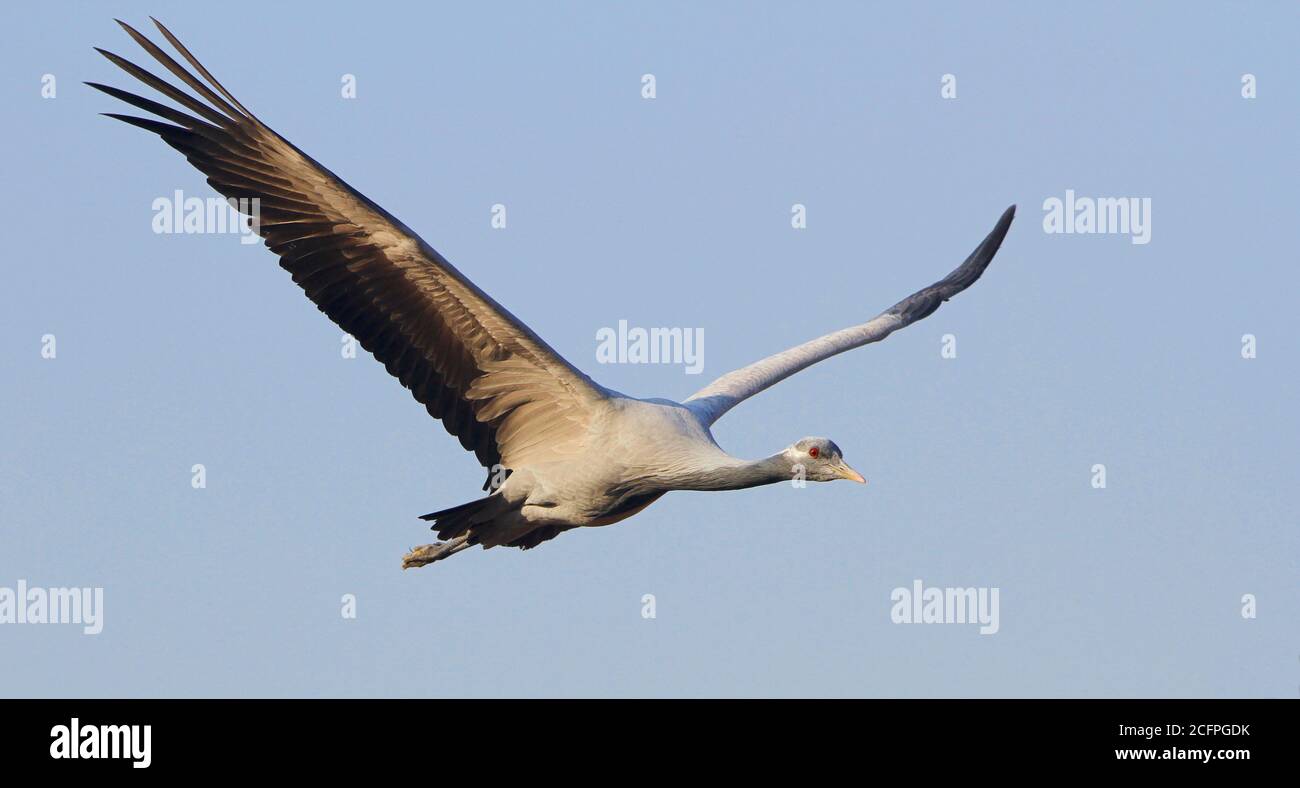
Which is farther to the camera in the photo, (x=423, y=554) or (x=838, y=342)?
(x=838, y=342)

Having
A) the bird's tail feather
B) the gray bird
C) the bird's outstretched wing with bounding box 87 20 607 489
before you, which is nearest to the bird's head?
the gray bird

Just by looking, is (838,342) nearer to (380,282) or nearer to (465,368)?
(465,368)

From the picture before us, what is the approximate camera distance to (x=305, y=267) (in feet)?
54.3

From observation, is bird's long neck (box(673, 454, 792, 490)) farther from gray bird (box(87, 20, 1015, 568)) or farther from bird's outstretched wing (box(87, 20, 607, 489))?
bird's outstretched wing (box(87, 20, 607, 489))

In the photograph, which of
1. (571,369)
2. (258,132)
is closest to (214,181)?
(258,132)

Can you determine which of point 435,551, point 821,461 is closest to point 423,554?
point 435,551

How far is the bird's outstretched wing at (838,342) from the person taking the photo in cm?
1892

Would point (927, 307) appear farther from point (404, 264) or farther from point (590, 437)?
point (404, 264)

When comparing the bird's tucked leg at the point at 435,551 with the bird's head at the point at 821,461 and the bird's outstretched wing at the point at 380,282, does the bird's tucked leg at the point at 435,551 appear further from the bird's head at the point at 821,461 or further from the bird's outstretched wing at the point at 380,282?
the bird's head at the point at 821,461

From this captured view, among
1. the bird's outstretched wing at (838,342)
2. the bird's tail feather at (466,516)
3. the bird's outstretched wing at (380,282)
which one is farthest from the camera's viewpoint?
the bird's outstretched wing at (838,342)

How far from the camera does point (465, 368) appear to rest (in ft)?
56.3

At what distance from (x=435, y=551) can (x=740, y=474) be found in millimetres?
3176

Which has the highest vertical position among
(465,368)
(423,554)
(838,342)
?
(838,342)

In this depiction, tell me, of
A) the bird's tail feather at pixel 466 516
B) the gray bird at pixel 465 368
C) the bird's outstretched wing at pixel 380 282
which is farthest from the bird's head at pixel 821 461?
the bird's tail feather at pixel 466 516
